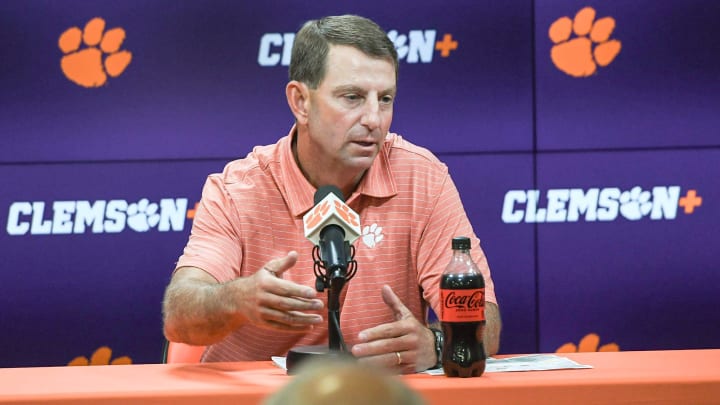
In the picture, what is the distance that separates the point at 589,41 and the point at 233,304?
2.03m

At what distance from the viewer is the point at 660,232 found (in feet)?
11.4

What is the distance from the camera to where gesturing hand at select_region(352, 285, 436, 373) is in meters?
1.75

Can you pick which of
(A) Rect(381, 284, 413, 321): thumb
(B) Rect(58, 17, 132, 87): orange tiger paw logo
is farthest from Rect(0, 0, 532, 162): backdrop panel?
(A) Rect(381, 284, 413, 321): thumb

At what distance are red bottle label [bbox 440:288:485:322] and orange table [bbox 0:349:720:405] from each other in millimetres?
110

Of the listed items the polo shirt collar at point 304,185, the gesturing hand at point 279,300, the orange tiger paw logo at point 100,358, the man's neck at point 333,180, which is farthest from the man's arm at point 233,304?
the orange tiger paw logo at point 100,358

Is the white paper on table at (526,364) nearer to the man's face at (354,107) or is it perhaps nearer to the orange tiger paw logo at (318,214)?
the orange tiger paw logo at (318,214)

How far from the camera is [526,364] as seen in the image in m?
1.76

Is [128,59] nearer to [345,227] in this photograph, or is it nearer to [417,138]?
[417,138]

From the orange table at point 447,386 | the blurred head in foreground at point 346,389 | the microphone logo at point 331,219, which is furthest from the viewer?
the microphone logo at point 331,219

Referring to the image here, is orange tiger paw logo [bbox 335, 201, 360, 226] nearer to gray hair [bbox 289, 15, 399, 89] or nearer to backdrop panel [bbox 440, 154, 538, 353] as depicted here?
gray hair [bbox 289, 15, 399, 89]

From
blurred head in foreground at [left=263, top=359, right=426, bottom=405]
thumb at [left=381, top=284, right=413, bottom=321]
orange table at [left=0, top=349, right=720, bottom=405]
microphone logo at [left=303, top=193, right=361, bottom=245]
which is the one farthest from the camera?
thumb at [left=381, top=284, right=413, bottom=321]

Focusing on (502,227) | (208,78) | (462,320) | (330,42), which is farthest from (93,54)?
(462,320)

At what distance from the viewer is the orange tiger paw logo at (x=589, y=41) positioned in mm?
3408

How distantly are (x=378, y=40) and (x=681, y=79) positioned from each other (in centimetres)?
159
